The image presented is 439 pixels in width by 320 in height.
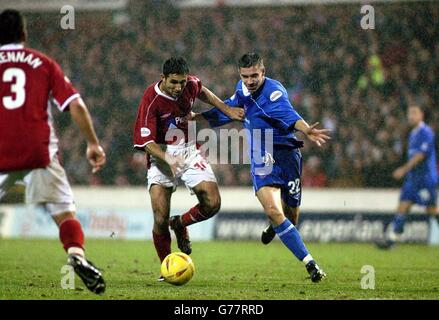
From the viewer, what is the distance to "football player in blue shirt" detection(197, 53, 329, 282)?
8.66 m

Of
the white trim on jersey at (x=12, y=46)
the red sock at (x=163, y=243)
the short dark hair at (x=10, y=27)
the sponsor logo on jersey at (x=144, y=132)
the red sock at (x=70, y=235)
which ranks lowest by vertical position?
the red sock at (x=163, y=243)

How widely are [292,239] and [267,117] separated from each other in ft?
4.70

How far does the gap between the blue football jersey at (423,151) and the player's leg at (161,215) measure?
7.17 meters

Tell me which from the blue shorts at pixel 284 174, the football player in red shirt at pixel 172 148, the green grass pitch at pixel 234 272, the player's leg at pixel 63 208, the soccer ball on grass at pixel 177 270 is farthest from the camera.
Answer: the blue shorts at pixel 284 174

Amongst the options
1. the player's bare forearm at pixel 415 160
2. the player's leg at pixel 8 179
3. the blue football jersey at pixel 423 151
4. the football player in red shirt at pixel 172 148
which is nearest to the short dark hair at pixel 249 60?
the football player in red shirt at pixel 172 148

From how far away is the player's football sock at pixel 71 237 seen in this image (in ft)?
21.3

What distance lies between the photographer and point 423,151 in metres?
14.9

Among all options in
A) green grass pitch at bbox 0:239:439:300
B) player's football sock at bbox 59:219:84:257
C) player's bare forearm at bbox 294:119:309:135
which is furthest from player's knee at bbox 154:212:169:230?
player's football sock at bbox 59:219:84:257

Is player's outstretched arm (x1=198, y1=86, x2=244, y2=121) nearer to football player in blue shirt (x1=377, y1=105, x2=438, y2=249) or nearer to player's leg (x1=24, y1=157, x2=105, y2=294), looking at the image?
player's leg (x1=24, y1=157, x2=105, y2=294)

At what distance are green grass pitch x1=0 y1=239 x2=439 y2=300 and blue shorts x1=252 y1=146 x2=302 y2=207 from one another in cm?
99

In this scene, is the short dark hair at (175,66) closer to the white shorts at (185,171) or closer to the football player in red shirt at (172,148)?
the football player in red shirt at (172,148)

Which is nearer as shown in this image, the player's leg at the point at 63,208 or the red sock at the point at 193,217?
the player's leg at the point at 63,208
